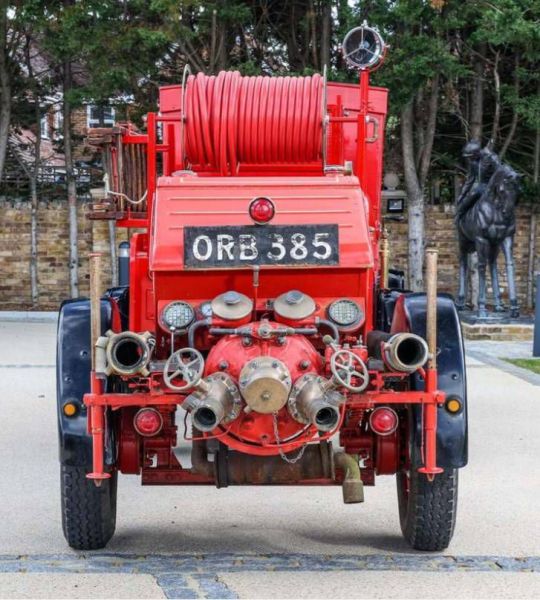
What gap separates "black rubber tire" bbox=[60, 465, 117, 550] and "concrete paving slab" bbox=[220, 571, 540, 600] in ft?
2.62

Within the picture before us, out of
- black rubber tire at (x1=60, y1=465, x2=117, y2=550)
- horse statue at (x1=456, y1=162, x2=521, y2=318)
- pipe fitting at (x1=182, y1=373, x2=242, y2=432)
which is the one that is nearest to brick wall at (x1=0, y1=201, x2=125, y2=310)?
horse statue at (x1=456, y1=162, x2=521, y2=318)

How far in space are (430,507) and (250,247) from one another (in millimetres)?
1656

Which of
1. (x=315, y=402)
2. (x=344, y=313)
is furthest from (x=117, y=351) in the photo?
(x=344, y=313)

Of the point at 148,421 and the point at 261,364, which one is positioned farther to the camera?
the point at 148,421

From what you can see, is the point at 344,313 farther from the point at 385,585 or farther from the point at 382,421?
the point at 385,585

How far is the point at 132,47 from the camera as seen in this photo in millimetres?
22734

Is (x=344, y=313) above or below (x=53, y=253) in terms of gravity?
above

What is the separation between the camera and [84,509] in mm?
6320

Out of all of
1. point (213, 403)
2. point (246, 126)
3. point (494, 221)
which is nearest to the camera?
point (213, 403)

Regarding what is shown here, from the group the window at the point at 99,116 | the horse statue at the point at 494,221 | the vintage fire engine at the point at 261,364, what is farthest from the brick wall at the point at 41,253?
the vintage fire engine at the point at 261,364

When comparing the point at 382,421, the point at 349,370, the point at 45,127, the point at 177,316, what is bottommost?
the point at 382,421

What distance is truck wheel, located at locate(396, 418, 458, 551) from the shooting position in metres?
6.21

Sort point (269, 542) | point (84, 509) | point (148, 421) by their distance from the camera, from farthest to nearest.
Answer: point (269, 542)
point (84, 509)
point (148, 421)

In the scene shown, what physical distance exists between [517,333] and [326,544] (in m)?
12.9
